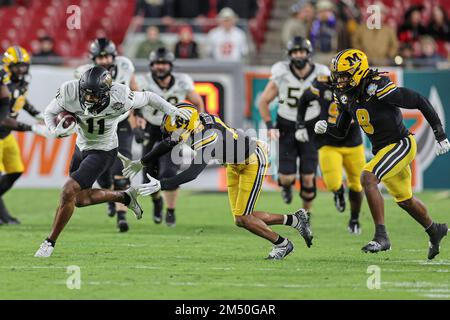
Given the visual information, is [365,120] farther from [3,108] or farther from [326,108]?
[3,108]

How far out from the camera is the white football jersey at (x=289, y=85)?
11586 millimetres

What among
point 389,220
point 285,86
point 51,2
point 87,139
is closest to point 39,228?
point 87,139

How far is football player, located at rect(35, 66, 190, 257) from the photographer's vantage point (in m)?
8.58

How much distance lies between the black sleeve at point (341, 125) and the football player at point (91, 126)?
1.65 m

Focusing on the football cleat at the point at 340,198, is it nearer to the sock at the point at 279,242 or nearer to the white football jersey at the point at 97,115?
the sock at the point at 279,242

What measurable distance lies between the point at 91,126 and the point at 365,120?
7.81 feet

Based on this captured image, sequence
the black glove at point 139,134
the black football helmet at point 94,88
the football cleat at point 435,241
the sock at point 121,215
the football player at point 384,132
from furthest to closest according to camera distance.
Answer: the black glove at point 139,134, the sock at point 121,215, the football player at point 384,132, the football cleat at point 435,241, the black football helmet at point 94,88

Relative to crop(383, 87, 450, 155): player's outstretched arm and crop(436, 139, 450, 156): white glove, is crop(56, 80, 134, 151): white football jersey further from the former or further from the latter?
crop(436, 139, 450, 156): white glove

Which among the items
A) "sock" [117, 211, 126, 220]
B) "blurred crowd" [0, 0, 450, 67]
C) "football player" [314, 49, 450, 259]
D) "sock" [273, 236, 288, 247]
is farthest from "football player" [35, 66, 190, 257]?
"blurred crowd" [0, 0, 450, 67]

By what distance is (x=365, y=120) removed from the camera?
8.98 metres

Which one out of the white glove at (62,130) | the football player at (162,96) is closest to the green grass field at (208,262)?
the football player at (162,96)

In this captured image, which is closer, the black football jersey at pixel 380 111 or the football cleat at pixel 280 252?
the football cleat at pixel 280 252
